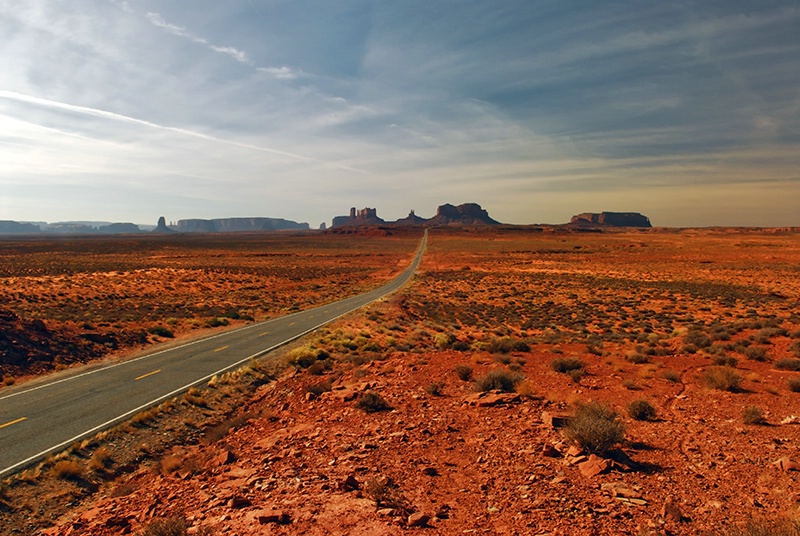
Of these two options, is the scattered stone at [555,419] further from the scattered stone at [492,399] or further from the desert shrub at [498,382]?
the desert shrub at [498,382]

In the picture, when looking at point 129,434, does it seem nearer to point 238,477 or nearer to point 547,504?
point 238,477

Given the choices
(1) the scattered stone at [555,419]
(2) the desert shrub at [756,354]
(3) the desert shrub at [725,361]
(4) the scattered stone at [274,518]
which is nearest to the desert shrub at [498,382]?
(1) the scattered stone at [555,419]

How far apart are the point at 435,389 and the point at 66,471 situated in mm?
9091

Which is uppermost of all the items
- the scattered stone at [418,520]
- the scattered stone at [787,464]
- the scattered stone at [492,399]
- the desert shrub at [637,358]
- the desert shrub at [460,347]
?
the scattered stone at [787,464]

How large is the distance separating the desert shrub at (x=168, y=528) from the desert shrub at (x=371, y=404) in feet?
18.2

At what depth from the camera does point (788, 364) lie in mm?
13727

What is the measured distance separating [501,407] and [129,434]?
A: 10.0 metres

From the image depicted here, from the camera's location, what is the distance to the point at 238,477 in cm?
811

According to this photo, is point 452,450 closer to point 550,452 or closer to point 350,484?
point 550,452

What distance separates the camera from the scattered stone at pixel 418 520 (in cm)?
607

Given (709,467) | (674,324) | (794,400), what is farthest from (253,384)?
(674,324)

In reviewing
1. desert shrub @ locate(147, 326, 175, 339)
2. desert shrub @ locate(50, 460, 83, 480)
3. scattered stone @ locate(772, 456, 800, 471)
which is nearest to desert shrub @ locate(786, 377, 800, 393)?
scattered stone @ locate(772, 456, 800, 471)

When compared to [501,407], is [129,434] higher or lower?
lower

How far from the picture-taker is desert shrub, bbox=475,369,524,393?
1209 cm
